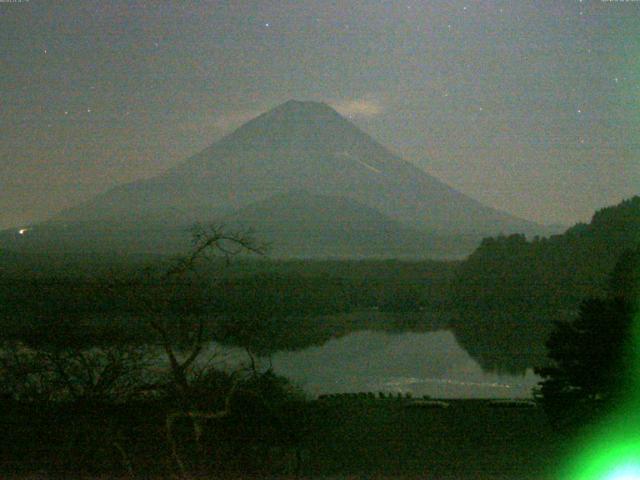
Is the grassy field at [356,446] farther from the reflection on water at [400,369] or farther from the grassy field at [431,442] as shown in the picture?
the reflection on water at [400,369]

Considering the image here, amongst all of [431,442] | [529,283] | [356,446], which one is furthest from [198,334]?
[529,283]

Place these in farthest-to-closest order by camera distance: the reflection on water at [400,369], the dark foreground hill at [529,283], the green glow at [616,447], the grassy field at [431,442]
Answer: the dark foreground hill at [529,283], the reflection on water at [400,369], the grassy field at [431,442], the green glow at [616,447]

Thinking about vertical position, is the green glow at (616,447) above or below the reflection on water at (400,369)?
above

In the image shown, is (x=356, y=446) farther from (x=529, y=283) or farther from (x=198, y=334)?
(x=529, y=283)

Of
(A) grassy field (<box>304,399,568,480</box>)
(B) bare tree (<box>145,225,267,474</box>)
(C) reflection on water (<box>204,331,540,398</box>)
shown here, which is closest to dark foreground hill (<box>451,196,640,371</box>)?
(C) reflection on water (<box>204,331,540,398</box>)

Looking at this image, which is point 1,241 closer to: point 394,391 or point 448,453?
point 394,391

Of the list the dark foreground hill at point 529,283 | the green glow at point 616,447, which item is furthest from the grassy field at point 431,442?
the dark foreground hill at point 529,283
